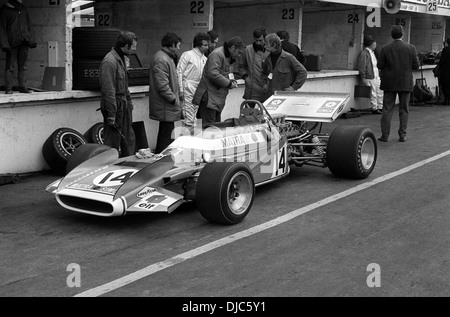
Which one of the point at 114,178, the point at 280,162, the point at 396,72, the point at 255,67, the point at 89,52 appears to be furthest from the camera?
the point at 396,72

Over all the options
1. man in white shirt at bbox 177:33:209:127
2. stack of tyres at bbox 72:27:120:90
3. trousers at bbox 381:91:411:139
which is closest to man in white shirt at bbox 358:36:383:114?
trousers at bbox 381:91:411:139

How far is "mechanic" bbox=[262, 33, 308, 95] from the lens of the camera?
373 inches

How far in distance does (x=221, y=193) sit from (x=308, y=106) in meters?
3.01

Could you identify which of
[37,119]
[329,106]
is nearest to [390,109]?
[329,106]

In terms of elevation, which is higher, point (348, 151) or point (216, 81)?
point (216, 81)

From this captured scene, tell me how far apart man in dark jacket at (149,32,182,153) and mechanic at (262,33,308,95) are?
5.17 feet

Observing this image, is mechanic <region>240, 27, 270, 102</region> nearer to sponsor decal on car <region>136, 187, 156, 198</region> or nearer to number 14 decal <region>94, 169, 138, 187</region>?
number 14 decal <region>94, 169, 138, 187</region>

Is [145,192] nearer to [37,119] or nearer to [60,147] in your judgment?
[60,147]

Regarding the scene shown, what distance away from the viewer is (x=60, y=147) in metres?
8.20

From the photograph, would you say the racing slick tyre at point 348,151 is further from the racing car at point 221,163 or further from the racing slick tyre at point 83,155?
the racing slick tyre at point 83,155

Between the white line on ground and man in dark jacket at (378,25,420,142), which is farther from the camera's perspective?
man in dark jacket at (378,25,420,142)

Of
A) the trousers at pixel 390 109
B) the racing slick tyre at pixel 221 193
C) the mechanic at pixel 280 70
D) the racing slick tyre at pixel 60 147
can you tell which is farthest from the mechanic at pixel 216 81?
the trousers at pixel 390 109

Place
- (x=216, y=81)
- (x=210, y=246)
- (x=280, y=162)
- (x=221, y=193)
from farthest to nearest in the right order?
(x=216, y=81) < (x=280, y=162) < (x=221, y=193) < (x=210, y=246)
